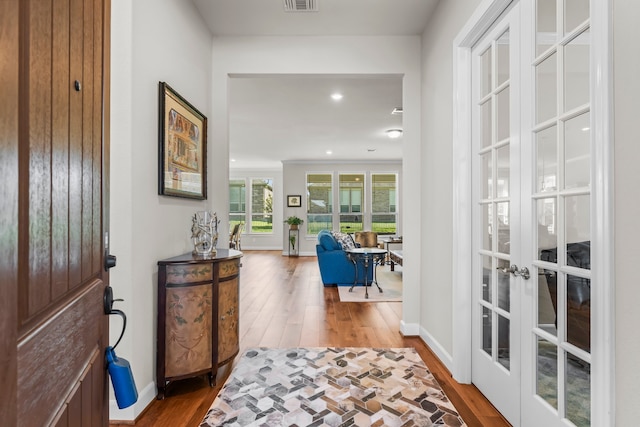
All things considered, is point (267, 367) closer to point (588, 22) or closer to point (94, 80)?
point (94, 80)

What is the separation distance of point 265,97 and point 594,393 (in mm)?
4459

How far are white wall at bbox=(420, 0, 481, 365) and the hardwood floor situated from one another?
1.11 ft

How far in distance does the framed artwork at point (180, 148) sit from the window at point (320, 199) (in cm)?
729

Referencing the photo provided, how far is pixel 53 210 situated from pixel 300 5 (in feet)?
8.83

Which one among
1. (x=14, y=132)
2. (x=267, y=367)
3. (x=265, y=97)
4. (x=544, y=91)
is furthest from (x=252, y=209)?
(x=14, y=132)

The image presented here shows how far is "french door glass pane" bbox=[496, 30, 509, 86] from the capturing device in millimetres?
1939

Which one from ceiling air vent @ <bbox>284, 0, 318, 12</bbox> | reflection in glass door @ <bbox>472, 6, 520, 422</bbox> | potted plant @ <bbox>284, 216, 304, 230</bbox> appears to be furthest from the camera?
potted plant @ <bbox>284, 216, 304, 230</bbox>

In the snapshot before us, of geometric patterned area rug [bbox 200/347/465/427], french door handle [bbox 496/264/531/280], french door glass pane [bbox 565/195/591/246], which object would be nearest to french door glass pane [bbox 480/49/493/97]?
french door glass pane [bbox 565/195/591/246]

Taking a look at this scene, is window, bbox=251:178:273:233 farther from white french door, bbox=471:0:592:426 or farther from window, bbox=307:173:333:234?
white french door, bbox=471:0:592:426

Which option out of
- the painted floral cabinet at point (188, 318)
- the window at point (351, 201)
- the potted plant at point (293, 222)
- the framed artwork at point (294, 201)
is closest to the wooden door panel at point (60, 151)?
the painted floral cabinet at point (188, 318)

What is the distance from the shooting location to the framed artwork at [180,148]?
2.21m

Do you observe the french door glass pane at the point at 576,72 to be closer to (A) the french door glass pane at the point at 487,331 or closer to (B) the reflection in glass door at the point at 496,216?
(B) the reflection in glass door at the point at 496,216

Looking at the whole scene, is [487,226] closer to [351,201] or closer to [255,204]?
[351,201]

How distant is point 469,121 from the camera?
2340 mm
